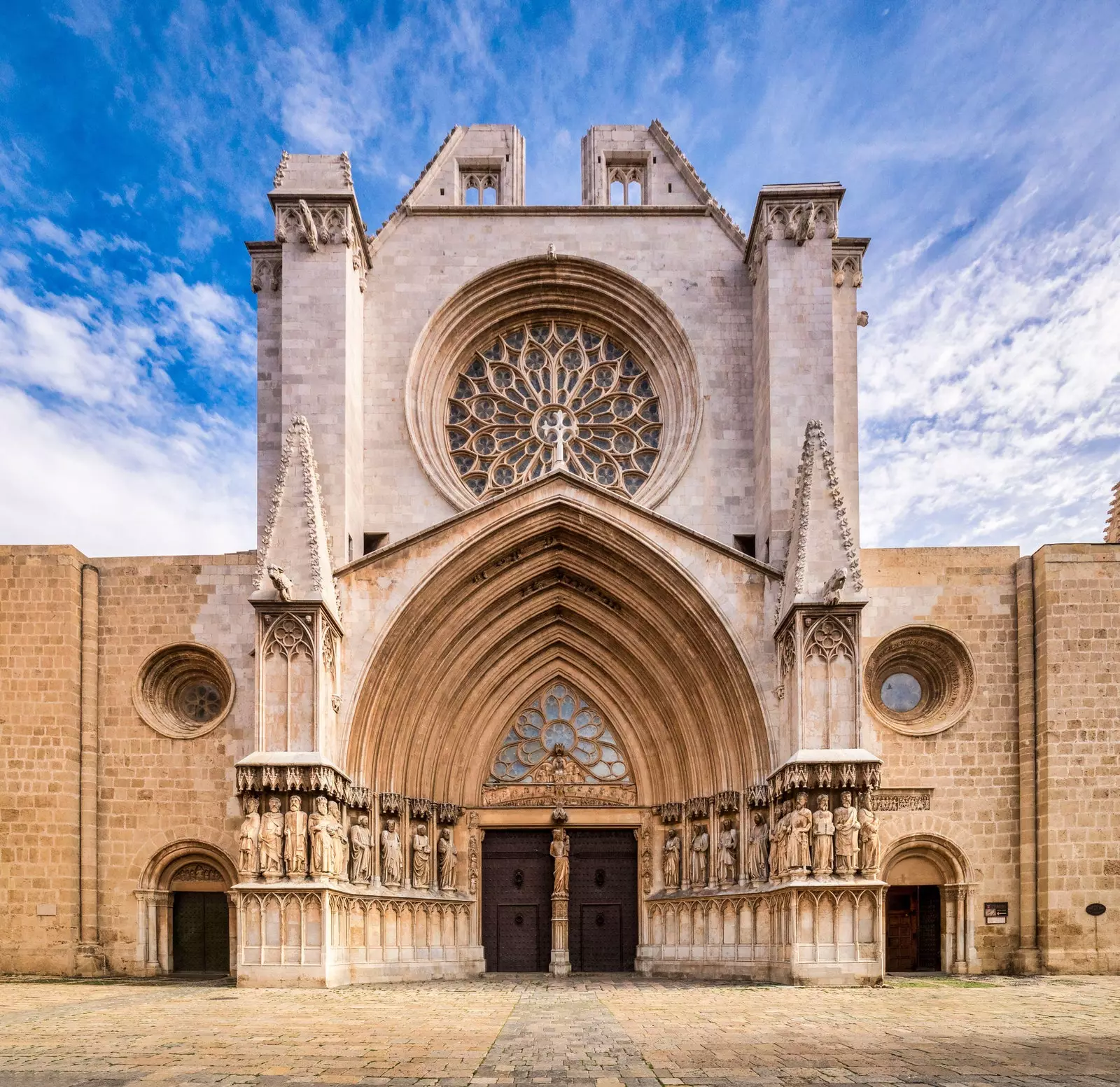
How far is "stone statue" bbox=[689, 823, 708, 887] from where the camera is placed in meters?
17.0

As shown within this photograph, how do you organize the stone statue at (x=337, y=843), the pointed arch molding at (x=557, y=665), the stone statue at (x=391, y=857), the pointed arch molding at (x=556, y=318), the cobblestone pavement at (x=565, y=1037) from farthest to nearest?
the pointed arch molding at (x=556, y=318)
the pointed arch molding at (x=557, y=665)
the stone statue at (x=391, y=857)
the stone statue at (x=337, y=843)
the cobblestone pavement at (x=565, y=1037)

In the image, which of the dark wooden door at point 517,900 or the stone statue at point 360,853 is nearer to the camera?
the stone statue at point 360,853

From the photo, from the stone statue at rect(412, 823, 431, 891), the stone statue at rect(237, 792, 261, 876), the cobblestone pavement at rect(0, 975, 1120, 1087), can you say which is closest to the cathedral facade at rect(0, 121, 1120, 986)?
the stone statue at rect(237, 792, 261, 876)

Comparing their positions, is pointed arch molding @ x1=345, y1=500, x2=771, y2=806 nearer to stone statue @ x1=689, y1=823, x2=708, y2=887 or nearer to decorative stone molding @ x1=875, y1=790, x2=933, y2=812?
stone statue @ x1=689, y1=823, x2=708, y2=887

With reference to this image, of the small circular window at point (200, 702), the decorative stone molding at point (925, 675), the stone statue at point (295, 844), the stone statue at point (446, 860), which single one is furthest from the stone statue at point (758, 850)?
the small circular window at point (200, 702)

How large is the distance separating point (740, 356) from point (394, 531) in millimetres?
6263

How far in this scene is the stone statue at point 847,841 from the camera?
577 inches

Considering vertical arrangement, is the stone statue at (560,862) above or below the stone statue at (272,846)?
below

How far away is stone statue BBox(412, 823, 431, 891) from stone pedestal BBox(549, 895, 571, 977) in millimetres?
2046

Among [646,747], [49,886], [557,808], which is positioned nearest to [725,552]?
[646,747]

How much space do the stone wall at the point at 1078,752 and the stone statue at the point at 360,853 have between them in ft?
30.8

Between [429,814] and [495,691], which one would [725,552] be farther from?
[429,814]

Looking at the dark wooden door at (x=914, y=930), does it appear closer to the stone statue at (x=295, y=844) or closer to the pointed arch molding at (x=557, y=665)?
the pointed arch molding at (x=557, y=665)

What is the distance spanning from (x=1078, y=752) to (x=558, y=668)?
25.3 ft
